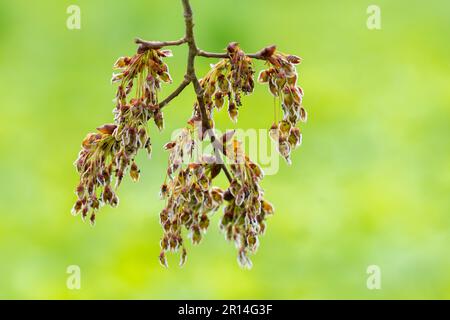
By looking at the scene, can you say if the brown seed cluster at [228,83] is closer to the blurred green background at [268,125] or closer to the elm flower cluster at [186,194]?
the elm flower cluster at [186,194]

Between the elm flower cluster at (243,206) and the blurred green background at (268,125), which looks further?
the blurred green background at (268,125)

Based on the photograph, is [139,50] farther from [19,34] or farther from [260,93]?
[19,34]

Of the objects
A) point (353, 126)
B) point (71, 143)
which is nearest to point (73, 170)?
point (71, 143)

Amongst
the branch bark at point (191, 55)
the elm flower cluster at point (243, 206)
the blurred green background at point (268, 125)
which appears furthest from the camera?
the blurred green background at point (268, 125)

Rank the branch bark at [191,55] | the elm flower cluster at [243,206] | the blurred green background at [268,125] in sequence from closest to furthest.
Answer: the branch bark at [191,55], the elm flower cluster at [243,206], the blurred green background at [268,125]

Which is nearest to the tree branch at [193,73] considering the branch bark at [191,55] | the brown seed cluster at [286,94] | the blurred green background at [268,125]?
the branch bark at [191,55]

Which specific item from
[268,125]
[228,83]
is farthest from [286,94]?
[268,125]

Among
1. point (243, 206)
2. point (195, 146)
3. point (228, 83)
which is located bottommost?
point (243, 206)

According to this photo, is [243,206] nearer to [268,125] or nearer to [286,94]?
[286,94]
